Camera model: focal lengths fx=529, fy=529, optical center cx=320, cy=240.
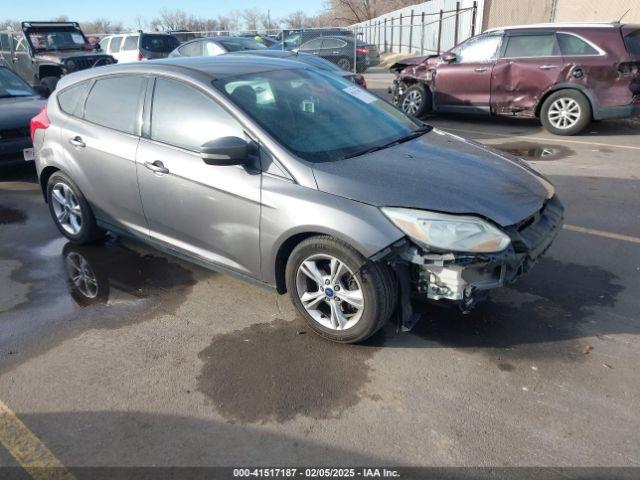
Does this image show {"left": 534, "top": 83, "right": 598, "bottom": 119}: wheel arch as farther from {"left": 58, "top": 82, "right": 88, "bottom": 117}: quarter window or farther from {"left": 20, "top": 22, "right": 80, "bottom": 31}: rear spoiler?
{"left": 20, "top": 22, "right": 80, "bottom": 31}: rear spoiler

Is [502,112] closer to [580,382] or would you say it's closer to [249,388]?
[580,382]

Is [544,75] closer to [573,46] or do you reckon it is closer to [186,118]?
[573,46]

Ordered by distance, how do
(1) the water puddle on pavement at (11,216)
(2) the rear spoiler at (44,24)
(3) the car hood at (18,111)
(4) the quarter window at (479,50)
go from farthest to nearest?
(2) the rear spoiler at (44,24)
(4) the quarter window at (479,50)
(3) the car hood at (18,111)
(1) the water puddle on pavement at (11,216)

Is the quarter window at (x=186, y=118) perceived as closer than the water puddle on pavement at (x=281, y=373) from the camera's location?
No

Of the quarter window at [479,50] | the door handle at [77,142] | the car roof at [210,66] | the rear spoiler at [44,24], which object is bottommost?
the door handle at [77,142]

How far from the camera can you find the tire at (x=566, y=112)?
8938 millimetres

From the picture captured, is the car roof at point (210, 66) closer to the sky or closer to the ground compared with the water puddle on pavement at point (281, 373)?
closer to the sky

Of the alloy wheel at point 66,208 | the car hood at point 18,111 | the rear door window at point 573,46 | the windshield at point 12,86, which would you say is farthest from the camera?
the rear door window at point 573,46

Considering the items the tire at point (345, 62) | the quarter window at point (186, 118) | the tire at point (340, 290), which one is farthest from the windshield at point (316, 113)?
the tire at point (345, 62)

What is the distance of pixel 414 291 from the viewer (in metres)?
3.18

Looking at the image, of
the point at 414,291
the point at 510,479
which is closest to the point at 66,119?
the point at 414,291

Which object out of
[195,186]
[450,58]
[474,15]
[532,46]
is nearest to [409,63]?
[450,58]

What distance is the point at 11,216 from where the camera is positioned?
241 inches

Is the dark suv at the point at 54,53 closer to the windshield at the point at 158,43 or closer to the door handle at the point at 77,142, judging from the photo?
the windshield at the point at 158,43
